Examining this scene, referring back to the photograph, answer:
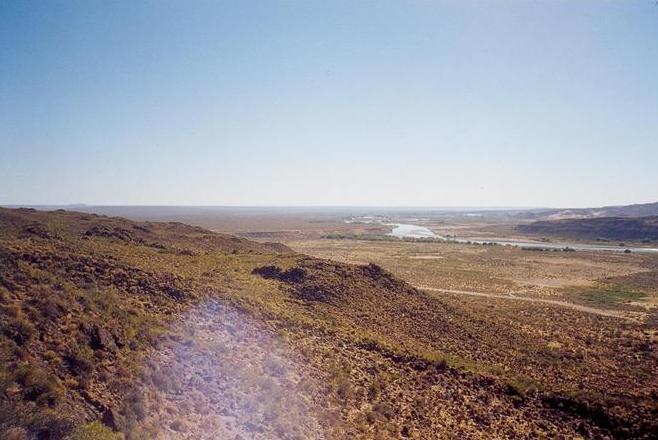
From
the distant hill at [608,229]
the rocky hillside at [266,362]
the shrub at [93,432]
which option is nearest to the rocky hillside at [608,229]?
the distant hill at [608,229]

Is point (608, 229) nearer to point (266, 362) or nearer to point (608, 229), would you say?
point (608, 229)

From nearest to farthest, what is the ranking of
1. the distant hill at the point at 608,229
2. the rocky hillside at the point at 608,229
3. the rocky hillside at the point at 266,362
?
the rocky hillside at the point at 266,362 < the rocky hillside at the point at 608,229 < the distant hill at the point at 608,229

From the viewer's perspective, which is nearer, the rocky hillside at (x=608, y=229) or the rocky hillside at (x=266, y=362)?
the rocky hillside at (x=266, y=362)

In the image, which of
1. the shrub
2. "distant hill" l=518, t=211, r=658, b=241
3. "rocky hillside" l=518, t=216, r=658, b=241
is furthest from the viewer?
"distant hill" l=518, t=211, r=658, b=241

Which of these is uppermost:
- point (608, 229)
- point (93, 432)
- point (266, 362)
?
point (93, 432)

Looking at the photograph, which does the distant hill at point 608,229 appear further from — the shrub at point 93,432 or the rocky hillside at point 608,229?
the shrub at point 93,432

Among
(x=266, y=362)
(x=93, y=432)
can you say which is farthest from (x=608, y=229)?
(x=93, y=432)

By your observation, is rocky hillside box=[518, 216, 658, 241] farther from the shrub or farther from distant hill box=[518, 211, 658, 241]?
the shrub

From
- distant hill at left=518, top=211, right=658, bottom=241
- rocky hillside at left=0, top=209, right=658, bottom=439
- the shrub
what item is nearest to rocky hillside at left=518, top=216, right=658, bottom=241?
distant hill at left=518, top=211, right=658, bottom=241
